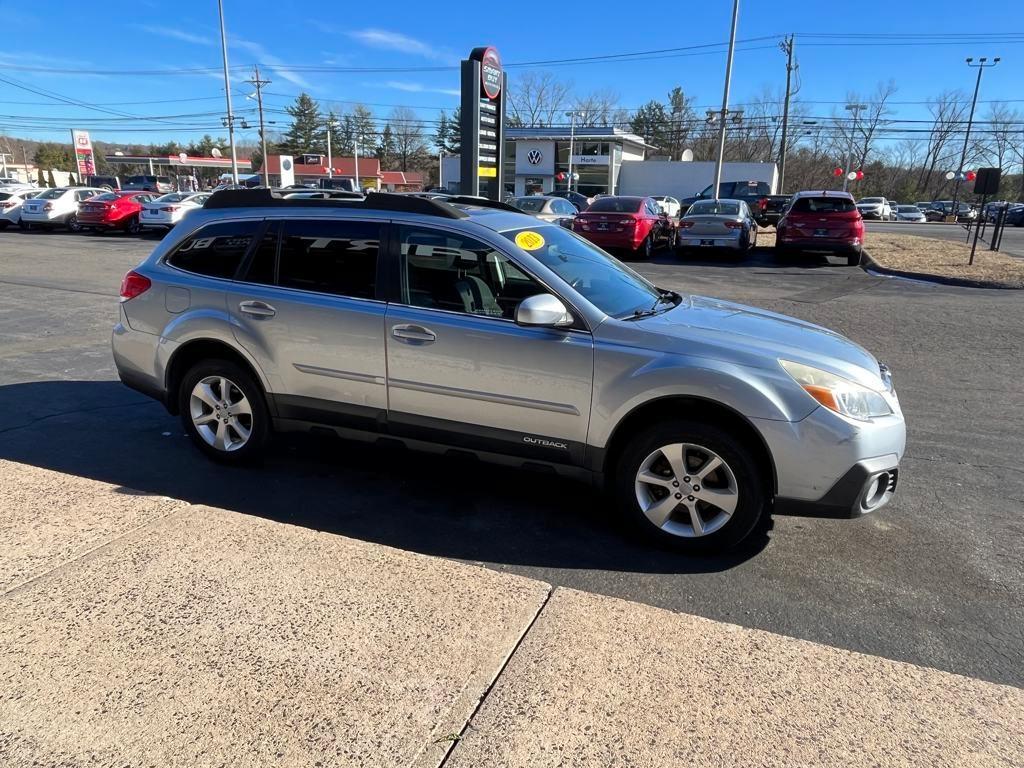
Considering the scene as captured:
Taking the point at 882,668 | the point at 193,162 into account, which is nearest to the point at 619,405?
the point at 882,668

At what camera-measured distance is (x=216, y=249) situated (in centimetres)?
454

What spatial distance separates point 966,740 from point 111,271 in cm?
1647

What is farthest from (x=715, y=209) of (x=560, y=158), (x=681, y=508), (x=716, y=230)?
(x=560, y=158)

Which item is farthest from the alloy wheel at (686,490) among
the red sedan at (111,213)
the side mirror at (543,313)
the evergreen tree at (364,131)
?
the evergreen tree at (364,131)

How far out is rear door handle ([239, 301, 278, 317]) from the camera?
4.23 meters

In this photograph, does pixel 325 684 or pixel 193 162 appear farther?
pixel 193 162

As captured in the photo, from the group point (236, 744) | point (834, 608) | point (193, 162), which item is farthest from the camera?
point (193, 162)

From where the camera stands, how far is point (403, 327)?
3893 mm

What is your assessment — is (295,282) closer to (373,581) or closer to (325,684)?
(373,581)

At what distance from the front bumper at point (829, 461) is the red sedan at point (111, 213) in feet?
87.1

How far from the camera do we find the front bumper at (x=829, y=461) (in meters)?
3.22

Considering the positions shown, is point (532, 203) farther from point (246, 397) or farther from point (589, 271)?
point (246, 397)

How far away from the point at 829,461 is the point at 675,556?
0.89 m

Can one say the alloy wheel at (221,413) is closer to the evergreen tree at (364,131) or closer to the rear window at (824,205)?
the rear window at (824,205)
